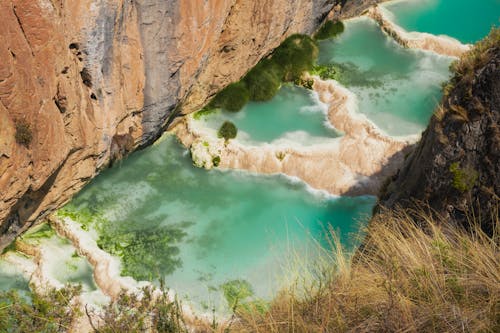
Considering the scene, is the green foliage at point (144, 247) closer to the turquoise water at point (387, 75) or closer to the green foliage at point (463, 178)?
the green foliage at point (463, 178)

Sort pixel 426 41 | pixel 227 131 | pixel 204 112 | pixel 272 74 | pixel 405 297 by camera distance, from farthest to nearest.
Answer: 1. pixel 426 41
2. pixel 272 74
3. pixel 204 112
4. pixel 227 131
5. pixel 405 297

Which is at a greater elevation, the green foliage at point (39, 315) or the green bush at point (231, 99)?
the green bush at point (231, 99)

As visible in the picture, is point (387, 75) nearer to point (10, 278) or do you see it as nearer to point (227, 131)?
point (227, 131)

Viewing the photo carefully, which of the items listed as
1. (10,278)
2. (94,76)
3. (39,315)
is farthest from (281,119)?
(39,315)

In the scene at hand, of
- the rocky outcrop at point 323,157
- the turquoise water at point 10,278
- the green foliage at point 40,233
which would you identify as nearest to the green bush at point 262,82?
the rocky outcrop at point 323,157

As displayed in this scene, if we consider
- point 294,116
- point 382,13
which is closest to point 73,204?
point 294,116

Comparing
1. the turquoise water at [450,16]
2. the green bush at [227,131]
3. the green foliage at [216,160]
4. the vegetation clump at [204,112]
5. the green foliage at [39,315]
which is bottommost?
the green foliage at [39,315]

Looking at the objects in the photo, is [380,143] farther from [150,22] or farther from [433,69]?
[150,22]

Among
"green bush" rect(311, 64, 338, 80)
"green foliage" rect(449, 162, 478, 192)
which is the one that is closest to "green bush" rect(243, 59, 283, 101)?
Result: "green bush" rect(311, 64, 338, 80)
